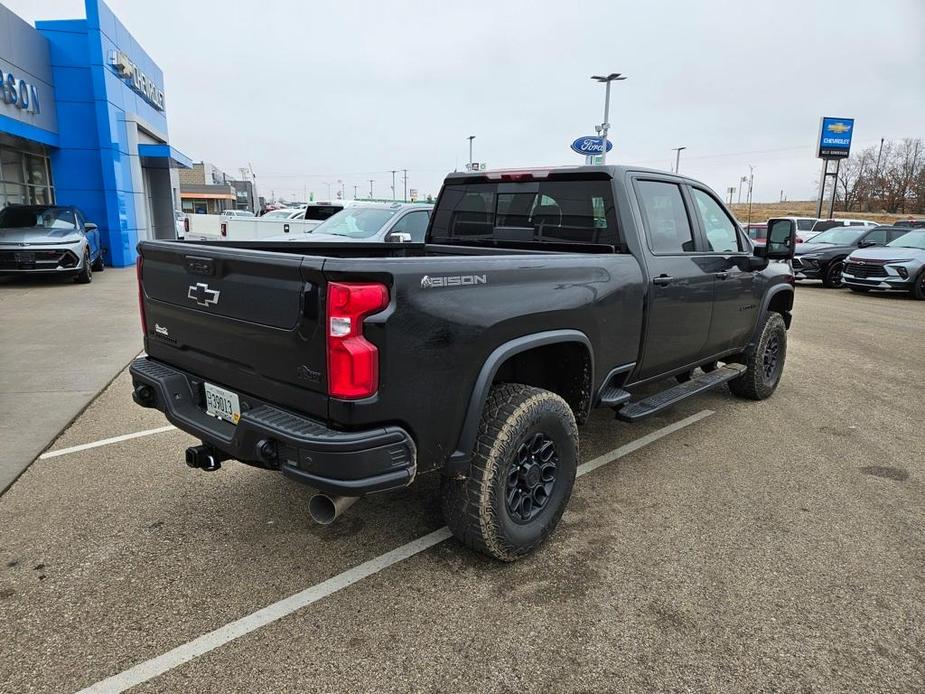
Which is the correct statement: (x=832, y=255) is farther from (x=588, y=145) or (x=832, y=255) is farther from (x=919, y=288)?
(x=588, y=145)

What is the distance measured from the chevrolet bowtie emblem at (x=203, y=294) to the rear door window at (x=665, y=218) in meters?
2.63

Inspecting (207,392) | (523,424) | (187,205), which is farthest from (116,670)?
(187,205)

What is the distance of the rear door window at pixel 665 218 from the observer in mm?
4078

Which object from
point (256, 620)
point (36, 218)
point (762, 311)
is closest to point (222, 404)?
point (256, 620)

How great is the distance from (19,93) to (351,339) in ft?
59.3

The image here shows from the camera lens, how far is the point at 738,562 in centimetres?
319

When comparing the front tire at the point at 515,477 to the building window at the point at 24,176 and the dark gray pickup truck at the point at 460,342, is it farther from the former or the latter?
the building window at the point at 24,176

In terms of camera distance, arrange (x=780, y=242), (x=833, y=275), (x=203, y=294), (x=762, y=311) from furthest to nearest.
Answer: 1. (x=833, y=275)
2. (x=762, y=311)
3. (x=780, y=242)
4. (x=203, y=294)

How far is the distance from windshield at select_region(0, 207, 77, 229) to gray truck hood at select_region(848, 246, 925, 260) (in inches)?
729

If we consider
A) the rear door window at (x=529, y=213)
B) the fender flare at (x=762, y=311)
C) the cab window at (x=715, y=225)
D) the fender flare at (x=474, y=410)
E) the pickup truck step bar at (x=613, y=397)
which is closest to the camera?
the fender flare at (x=474, y=410)

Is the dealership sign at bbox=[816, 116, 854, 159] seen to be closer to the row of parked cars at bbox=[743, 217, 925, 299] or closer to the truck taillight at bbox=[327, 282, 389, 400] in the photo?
the row of parked cars at bbox=[743, 217, 925, 299]

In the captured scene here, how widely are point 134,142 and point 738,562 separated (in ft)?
73.2

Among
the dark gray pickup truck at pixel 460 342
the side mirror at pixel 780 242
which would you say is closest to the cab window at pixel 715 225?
the dark gray pickup truck at pixel 460 342

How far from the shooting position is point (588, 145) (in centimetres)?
2136
